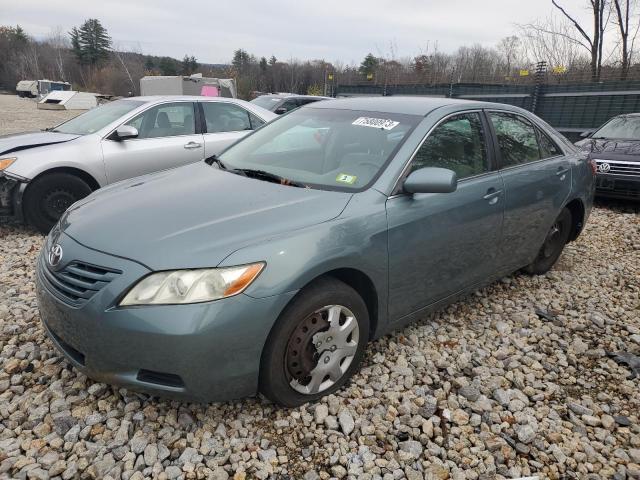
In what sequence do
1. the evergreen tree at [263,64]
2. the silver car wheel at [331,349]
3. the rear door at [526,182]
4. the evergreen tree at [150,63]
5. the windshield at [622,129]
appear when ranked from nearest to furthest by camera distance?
the silver car wheel at [331,349]
the rear door at [526,182]
the windshield at [622,129]
the evergreen tree at [263,64]
the evergreen tree at [150,63]

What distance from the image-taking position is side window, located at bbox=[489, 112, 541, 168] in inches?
134

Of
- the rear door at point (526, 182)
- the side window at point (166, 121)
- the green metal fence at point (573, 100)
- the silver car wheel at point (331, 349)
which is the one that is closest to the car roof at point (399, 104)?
the rear door at point (526, 182)

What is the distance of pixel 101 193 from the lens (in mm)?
2896

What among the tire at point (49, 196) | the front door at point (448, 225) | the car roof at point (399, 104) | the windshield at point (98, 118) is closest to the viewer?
the front door at point (448, 225)

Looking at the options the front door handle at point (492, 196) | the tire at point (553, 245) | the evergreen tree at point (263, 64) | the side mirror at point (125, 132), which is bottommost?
the tire at point (553, 245)

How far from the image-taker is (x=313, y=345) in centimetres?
233

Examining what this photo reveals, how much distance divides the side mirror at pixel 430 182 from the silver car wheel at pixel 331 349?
783 mm

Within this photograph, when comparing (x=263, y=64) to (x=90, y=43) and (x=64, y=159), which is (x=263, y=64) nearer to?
(x=90, y=43)

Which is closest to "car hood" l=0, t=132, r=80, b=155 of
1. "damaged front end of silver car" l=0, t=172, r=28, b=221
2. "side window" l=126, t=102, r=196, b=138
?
"damaged front end of silver car" l=0, t=172, r=28, b=221

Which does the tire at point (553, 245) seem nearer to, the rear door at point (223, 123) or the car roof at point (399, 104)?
the car roof at point (399, 104)

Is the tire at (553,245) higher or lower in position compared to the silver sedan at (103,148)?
lower

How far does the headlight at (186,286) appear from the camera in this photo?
1935 millimetres

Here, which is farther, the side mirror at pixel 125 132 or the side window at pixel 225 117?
the side window at pixel 225 117

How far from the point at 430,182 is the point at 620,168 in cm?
572
